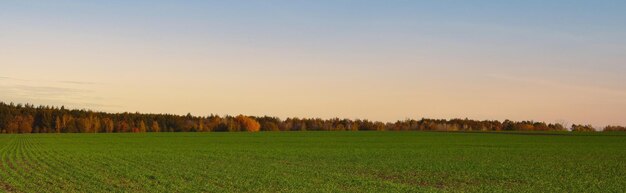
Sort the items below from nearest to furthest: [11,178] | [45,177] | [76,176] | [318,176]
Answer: [11,178]
[45,177]
[76,176]
[318,176]

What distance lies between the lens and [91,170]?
34.0 metres

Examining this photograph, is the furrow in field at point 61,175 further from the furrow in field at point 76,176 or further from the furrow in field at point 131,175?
the furrow in field at point 131,175

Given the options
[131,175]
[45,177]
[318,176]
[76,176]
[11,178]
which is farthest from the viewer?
[131,175]

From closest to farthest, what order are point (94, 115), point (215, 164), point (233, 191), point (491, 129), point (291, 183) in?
point (233, 191) → point (291, 183) → point (215, 164) → point (491, 129) → point (94, 115)

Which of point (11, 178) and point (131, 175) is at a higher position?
point (131, 175)

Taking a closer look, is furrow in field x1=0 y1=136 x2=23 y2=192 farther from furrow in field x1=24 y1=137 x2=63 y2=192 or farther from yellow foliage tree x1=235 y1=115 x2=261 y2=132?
yellow foliage tree x1=235 y1=115 x2=261 y2=132

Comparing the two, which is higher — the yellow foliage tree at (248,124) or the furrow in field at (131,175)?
the yellow foliage tree at (248,124)

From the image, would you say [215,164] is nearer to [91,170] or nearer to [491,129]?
[91,170]

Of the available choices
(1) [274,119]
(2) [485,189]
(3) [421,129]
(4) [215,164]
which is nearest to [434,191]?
(2) [485,189]

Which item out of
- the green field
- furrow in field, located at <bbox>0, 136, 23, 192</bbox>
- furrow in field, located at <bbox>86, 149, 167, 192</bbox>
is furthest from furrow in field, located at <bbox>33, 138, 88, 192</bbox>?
furrow in field, located at <bbox>86, 149, 167, 192</bbox>

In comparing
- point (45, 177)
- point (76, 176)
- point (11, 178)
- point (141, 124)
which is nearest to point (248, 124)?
point (141, 124)

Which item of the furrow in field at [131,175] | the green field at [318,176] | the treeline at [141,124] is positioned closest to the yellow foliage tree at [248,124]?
the treeline at [141,124]

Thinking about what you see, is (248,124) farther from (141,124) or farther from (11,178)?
(11,178)

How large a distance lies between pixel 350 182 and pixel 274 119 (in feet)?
389
